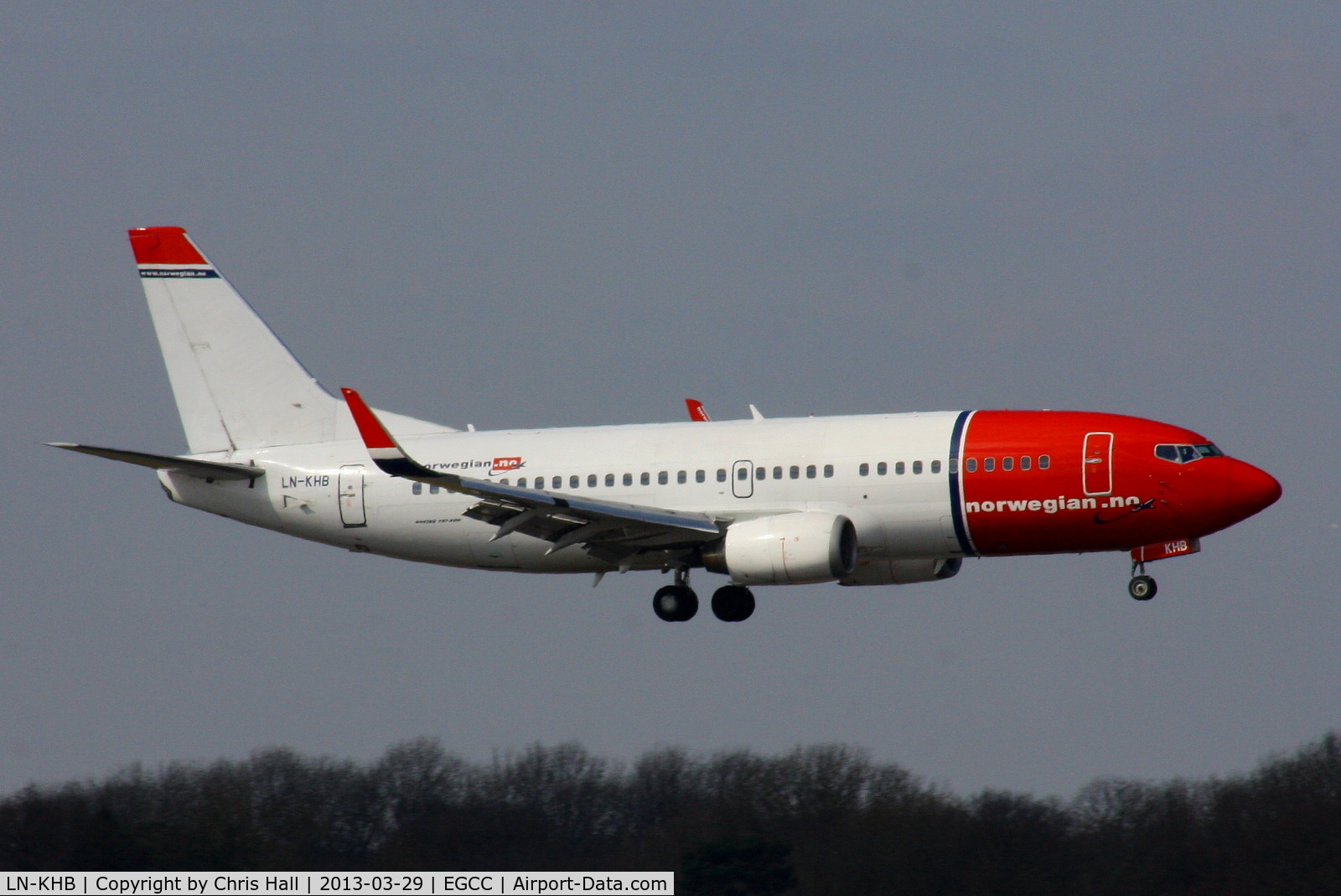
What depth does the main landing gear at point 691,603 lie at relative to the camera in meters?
49.2

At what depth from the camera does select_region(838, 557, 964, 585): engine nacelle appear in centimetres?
4938

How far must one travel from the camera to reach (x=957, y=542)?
151ft

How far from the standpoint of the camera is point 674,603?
161ft

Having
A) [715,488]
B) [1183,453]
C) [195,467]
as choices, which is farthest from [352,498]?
[1183,453]

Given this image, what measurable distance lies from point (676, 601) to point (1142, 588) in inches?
460

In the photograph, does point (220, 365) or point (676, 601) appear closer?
point (676, 601)

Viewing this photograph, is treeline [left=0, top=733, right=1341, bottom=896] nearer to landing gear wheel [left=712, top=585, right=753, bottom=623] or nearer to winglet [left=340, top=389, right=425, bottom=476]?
landing gear wheel [left=712, top=585, right=753, bottom=623]

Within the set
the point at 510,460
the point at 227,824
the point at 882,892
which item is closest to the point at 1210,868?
the point at 882,892

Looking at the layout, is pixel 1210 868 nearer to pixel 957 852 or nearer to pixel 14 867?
pixel 957 852

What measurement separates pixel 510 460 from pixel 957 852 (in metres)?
18.9

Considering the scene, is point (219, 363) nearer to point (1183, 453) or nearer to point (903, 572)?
point (903, 572)

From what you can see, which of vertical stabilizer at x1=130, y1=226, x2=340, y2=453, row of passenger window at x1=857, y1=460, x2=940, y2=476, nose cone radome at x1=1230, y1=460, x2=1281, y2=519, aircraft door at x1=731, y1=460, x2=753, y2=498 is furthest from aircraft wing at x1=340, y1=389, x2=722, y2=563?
nose cone radome at x1=1230, y1=460, x2=1281, y2=519

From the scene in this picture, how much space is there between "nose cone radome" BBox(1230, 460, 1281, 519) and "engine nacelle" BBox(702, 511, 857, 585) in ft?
29.6

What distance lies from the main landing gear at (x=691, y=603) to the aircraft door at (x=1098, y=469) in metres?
9.41
